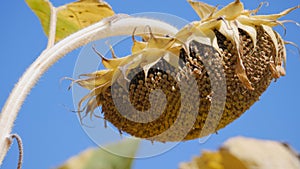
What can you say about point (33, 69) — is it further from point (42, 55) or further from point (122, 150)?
point (122, 150)

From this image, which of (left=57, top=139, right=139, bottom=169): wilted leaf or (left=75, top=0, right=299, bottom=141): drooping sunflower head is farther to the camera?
(left=57, top=139, right=139, bottom=169): wilted leaf

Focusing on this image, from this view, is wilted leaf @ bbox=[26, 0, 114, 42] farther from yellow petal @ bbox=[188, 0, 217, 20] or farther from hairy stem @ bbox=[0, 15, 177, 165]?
yellow petal @ bbox=[188, 0, 217, 20]

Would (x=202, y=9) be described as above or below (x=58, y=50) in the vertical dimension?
above

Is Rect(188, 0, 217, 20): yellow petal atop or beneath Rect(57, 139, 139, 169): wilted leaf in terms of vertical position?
atop

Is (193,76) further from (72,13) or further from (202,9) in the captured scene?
(72,13)

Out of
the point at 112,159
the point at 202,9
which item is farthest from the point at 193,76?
the point at 112,159

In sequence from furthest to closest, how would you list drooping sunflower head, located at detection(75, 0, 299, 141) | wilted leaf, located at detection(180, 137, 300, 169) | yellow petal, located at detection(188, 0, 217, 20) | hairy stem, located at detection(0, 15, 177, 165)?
wilted leaf, located at detection(180, 137, 300, 169), yellow petal, located at detection(188, 0, 217, 20), drooping sunflower head, located at detection(75, 0, 299, 141), hairy stem, located at detection(0, 15, 177, 165)

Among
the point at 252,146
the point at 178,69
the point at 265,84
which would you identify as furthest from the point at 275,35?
the point at 252,146

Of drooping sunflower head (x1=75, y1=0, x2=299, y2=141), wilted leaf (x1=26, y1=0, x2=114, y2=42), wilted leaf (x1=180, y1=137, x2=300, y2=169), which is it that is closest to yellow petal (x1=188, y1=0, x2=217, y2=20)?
drooping sunflower head (x1=75, y1=0, x2=299, y2=141)
